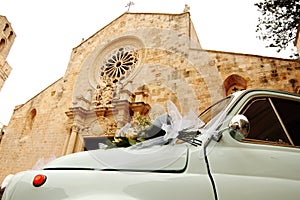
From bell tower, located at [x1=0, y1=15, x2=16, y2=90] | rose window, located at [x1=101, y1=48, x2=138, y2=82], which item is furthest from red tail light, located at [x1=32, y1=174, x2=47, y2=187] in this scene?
bell tower, located at [x1=0, y1=15, x2=16, y2=90]

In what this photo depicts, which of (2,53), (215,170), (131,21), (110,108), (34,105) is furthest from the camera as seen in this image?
(2,53)

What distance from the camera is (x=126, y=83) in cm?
1030

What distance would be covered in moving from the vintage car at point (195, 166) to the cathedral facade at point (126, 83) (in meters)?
6.05

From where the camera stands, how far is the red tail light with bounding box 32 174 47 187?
151 centimetres

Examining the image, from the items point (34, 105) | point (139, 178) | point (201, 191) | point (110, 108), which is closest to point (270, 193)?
point (201, 191)

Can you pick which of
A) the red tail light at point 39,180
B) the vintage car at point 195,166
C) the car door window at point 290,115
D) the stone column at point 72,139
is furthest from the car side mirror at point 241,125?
the stone column at point 72,139

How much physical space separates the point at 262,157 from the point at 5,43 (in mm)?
25220

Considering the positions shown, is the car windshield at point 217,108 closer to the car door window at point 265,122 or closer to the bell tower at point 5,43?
the car door window at point 265,122

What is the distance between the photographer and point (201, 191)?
1.51 meters

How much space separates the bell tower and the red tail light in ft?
70.7

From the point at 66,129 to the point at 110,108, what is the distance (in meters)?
2.36

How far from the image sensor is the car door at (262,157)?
1.58m

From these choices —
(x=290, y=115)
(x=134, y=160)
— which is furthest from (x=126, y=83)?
(x=134, y=160)

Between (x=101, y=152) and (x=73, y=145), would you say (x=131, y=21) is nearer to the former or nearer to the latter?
(x=73, y=145)
